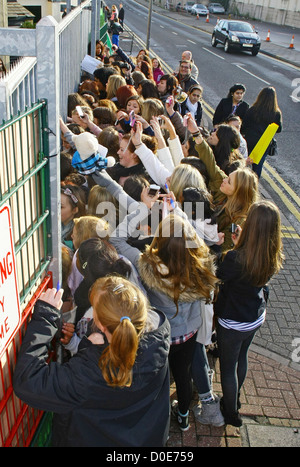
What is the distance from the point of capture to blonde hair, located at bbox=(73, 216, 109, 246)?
10.8ft

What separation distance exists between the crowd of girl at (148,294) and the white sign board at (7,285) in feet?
0.62

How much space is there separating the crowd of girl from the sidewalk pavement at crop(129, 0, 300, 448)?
10 cm

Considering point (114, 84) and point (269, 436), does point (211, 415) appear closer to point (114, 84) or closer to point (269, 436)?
point (269, 436)

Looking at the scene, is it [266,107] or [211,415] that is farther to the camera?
[266,107]

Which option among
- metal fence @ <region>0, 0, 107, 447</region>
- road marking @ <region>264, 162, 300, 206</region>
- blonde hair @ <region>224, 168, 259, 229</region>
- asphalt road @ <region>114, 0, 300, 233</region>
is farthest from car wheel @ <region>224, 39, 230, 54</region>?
metal fence @ <region>0, 0, 107, 447</region>

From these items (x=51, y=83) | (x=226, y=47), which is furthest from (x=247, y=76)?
(x=51, y=83)

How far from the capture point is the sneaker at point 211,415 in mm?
3434

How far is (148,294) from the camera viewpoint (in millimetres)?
2932

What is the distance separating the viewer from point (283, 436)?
3414 millimetres

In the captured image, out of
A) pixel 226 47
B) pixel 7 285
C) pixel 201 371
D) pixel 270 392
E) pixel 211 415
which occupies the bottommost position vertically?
pixel 226 47

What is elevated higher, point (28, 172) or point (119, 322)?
point (28, 172)

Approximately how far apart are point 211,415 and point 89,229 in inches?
67.0

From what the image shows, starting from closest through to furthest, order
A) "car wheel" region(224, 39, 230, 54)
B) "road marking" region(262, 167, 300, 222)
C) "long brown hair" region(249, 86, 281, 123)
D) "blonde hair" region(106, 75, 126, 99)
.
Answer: "long brown hair" region(249, 86, 281, 123) < "blonde hair" region(106, 75, 126, 99) < "road marking" region(262, 167, 300, 222) < "car wheel" region(224, 39, 230, 54)

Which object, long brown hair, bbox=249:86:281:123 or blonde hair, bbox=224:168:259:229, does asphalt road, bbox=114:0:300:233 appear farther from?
blonde hair, bbox=224:168:259:229
